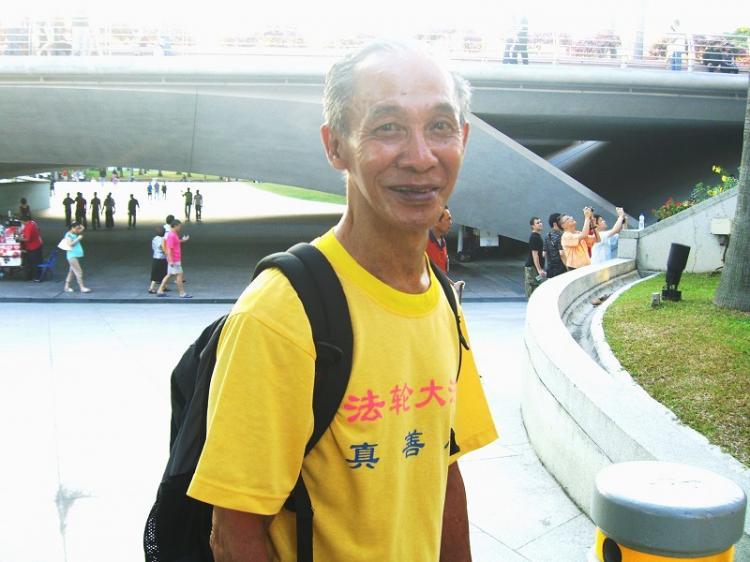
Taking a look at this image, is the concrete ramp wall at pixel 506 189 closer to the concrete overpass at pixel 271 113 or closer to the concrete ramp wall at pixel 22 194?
the concrete overpass at pixel 271 113

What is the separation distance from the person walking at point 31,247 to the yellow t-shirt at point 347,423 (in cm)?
1943

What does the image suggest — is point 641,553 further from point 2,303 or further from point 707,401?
point 2,303

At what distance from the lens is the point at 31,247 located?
64.8 feet

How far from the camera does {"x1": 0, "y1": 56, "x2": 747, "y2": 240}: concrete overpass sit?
69.9 ft

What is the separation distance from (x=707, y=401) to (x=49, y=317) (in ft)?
40.9

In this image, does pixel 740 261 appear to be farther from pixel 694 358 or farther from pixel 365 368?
pixel 365 368

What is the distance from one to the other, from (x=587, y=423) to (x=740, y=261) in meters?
4.53

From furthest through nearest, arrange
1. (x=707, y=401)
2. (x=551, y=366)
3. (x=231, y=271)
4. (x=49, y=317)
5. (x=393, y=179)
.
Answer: (x=231, y=271) < (x=49, y=317) < (x=551, y=366) < (x=707, y=401) < (x=393, y=179)

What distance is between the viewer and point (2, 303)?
1683 centimetres

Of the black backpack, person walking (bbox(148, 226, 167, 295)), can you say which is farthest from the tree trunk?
person walking (bbox(148, 226, 167, 295))

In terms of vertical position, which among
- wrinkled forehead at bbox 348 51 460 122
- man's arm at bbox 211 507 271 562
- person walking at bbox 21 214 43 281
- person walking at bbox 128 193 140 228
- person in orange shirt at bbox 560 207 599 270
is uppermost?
wrinkled forehead at bbox 348 51 460 122

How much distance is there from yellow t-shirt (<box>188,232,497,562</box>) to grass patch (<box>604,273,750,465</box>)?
3.29 metres

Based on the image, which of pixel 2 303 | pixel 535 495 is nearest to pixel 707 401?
pixel 535 495

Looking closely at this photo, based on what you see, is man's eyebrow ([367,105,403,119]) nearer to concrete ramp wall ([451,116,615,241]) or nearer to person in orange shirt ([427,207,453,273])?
person in orange shirt ([427,207,453,273])
